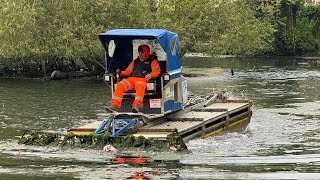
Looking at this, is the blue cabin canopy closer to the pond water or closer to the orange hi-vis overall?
the orange hi-vis overall

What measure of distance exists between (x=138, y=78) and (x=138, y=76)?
0.33m

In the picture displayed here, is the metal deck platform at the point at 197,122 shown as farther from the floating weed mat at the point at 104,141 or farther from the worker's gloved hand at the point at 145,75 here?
the worker's gloved hand at the point at 145,75

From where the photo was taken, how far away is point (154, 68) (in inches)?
888

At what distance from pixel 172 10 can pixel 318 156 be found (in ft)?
106

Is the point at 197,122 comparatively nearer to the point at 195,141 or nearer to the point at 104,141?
the point at 195,141

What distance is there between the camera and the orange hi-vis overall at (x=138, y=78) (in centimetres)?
2191

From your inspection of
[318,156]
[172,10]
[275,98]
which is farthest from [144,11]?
[318,156]

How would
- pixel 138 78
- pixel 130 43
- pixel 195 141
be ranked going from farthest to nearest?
pixel 130 43 < pixel 138 78 < pixel 195 141

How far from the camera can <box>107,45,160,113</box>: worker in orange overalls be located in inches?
862

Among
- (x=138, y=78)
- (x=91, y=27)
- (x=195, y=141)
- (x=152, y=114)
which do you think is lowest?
(x=195, y=141)

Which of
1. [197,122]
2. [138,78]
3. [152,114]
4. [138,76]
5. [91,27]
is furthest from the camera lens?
[91,27]

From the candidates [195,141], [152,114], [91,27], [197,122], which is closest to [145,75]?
[152,114]

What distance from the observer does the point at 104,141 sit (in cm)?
2036

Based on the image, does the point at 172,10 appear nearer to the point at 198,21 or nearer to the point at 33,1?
the point at 198,21
